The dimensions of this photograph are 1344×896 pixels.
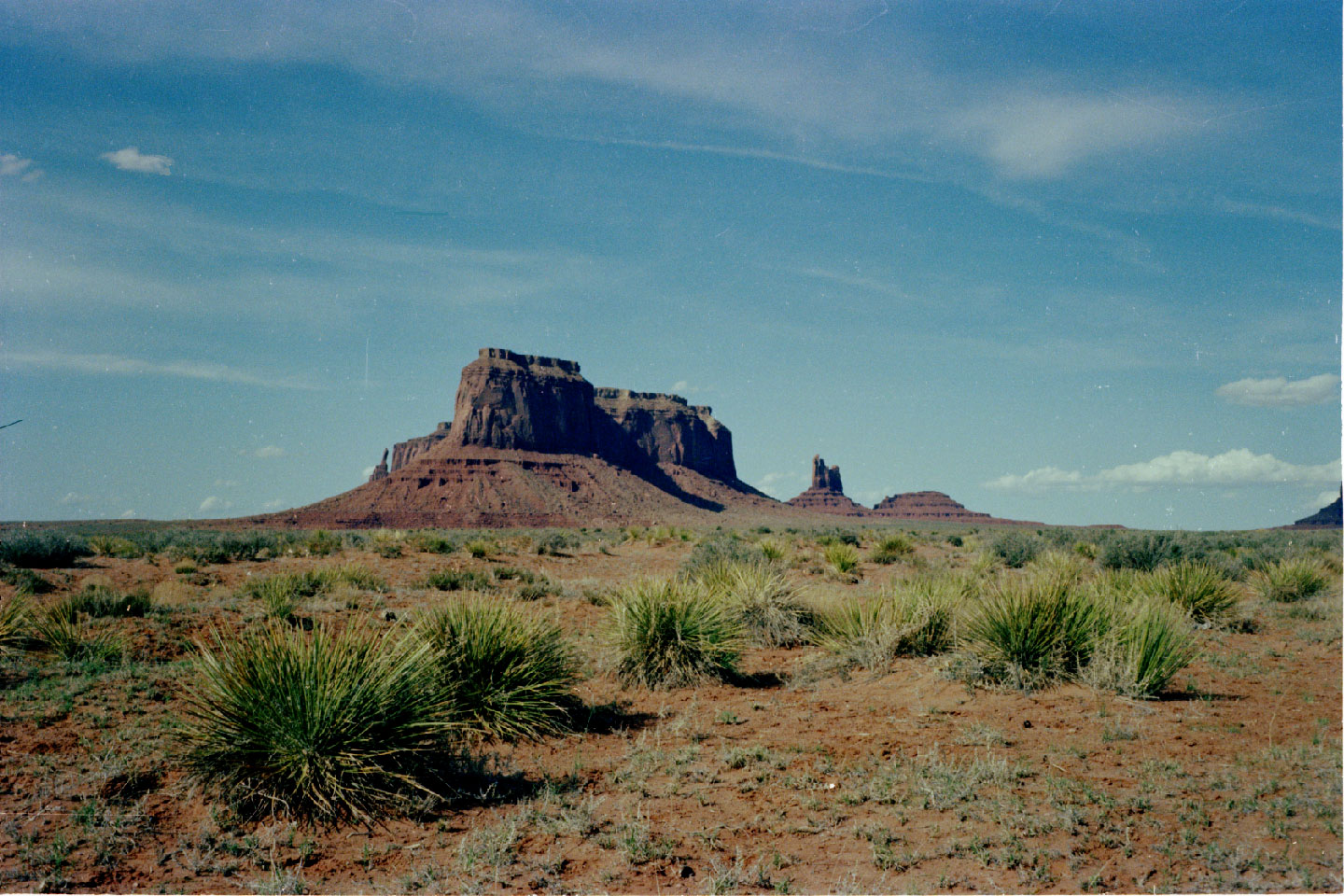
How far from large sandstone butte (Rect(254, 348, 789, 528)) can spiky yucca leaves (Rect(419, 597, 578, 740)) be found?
8580 centimetres

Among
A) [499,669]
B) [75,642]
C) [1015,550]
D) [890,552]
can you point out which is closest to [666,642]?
[499,669]

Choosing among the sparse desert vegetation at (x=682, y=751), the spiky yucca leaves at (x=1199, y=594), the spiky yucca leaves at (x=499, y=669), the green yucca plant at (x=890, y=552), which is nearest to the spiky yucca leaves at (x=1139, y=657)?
the sparse desert vegetation at (x=682, y=751)

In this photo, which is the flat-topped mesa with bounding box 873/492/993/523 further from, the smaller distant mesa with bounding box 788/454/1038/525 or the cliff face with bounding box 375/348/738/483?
the cliff face with bounding box 375/348/738/483

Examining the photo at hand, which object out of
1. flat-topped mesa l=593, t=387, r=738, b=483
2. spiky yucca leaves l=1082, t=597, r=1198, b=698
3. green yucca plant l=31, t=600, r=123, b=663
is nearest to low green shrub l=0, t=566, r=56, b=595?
green yucca plant l=31, t=600, r=123, b=663

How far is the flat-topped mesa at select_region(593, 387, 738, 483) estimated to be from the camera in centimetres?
15288

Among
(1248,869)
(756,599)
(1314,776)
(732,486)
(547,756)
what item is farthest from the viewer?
(732,486)

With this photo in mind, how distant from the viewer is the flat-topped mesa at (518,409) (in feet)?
378

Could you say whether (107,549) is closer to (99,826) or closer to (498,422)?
(99,826)

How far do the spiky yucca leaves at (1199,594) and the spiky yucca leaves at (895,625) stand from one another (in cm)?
488

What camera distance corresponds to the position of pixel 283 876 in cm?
442

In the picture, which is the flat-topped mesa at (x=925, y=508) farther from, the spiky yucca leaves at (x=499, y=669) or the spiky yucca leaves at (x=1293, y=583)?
the spiky yucca leaves at (x=499, y=669)

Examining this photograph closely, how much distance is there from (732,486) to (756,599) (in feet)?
474

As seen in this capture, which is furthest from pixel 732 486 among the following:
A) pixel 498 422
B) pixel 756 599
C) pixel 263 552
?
pixel 756 599

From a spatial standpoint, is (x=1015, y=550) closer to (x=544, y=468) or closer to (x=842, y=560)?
(x=842, y=560)
